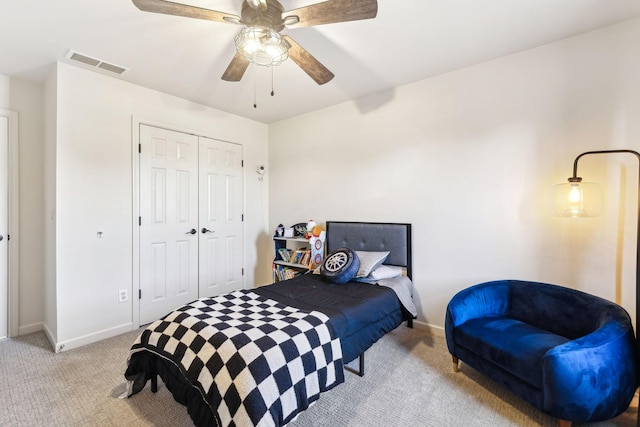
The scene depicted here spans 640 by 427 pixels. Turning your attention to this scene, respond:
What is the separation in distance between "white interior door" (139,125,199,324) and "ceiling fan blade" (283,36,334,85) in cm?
202

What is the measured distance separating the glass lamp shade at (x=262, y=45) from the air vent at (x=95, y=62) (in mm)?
1635

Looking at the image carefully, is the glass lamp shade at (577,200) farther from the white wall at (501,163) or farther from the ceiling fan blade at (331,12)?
the ceiling fan blade at (331,12)

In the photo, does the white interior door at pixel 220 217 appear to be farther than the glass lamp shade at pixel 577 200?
Yes

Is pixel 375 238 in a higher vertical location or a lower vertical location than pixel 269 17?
lower

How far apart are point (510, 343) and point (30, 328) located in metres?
4.27

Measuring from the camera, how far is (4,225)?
9.12 feet

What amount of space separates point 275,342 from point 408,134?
2.46 m

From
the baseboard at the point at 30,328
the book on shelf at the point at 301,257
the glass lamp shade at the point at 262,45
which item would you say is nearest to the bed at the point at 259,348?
the book on shelf at the point at 301,257

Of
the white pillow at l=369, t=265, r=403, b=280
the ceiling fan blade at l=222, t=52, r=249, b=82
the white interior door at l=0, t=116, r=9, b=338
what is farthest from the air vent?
the white pillow at l=369, t=265, r=403, b=280

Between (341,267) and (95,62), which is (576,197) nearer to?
(341,267)

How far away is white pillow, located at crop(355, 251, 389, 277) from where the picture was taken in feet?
9.33

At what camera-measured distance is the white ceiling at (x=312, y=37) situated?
1.90 meters

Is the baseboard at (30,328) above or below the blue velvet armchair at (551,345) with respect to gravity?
below

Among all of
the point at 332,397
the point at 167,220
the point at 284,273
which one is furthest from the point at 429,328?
the point at 167,220
